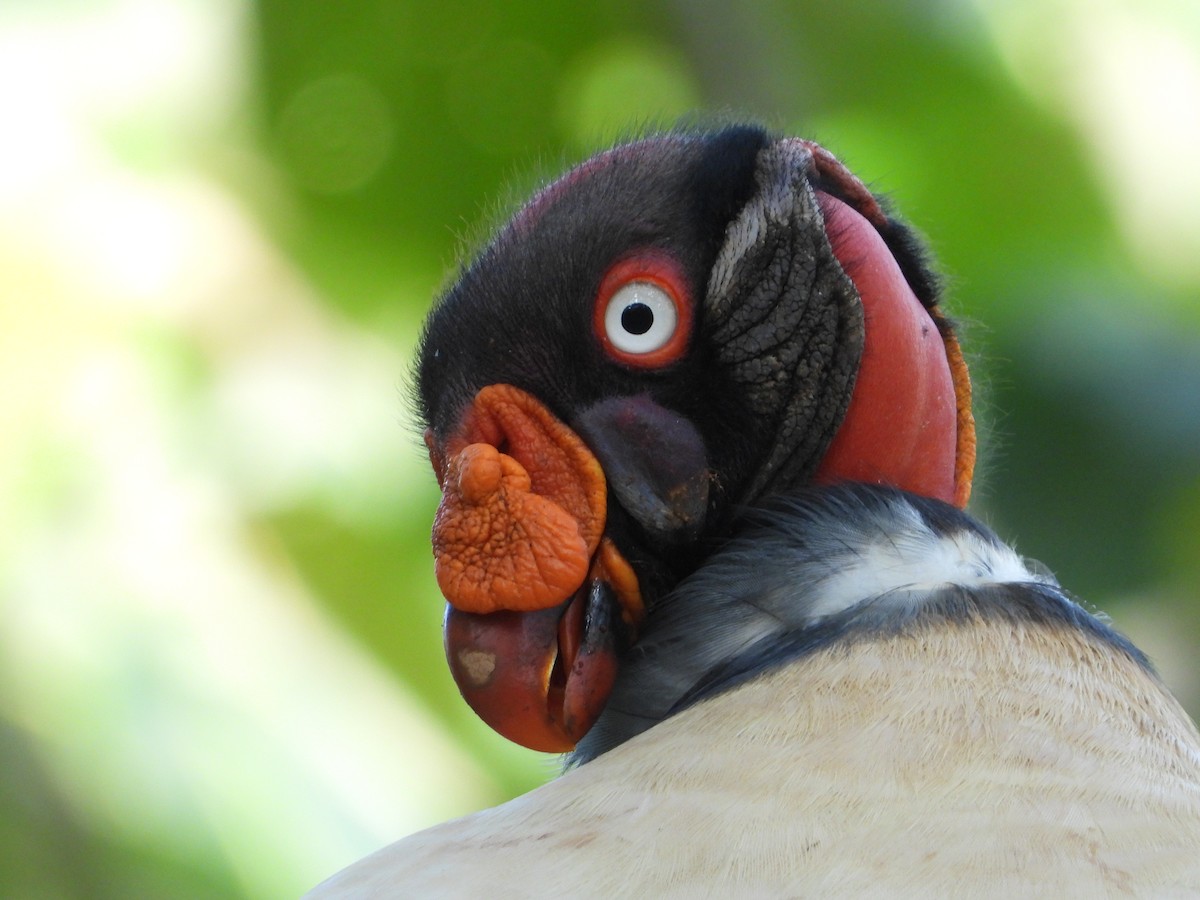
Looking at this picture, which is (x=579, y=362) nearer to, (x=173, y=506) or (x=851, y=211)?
(x=851, y=211)

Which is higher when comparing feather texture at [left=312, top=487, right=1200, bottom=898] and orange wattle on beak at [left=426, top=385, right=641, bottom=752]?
orange wattle on beak at [left=426, top=385, right=641, bottom=752]

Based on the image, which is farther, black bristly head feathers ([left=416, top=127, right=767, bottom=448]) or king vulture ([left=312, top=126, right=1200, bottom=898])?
black bristly head feathers ([left=416, top=127, right=767, bottom=448])

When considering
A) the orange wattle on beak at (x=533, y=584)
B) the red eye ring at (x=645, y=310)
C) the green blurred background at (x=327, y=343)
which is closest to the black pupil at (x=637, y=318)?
the red eye ring at (x=645, y=310)

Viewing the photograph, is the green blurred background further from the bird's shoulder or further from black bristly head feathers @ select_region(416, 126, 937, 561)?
the bird's shoulder

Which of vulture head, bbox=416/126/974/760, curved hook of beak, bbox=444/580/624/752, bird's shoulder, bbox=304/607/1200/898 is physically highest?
vulture head, bbox=416/126/974/760

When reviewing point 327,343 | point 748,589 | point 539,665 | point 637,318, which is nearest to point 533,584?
point 539,665

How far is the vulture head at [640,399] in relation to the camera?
1.40 meters

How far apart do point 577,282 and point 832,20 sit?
278cm

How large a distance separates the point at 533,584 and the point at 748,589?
0.22 meters

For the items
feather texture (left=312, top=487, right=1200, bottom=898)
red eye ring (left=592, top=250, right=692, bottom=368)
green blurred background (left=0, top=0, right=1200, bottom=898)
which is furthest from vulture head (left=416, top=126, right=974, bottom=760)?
green blurred background (left=0, top=0, right=1200, bottom=898)

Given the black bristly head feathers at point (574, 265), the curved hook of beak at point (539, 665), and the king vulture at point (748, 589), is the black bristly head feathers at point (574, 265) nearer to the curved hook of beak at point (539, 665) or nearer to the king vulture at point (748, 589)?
the king vulture at point (748, 589)

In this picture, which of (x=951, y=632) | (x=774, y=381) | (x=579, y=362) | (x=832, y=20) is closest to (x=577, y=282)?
(x=579, y=362)

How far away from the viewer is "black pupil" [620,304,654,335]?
4.88 feet

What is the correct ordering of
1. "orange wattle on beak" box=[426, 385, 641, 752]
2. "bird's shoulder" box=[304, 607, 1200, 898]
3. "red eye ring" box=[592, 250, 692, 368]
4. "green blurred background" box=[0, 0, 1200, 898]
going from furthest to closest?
"green blurred background" box=[0, 0, 1200, 898]
"red eye ring" box=[592, 250, 692, 368]
"orange wattle on beak" box=[426, 385, 641, 752]
"bird's shoulder" box=[304, 607, 1200, 898]
